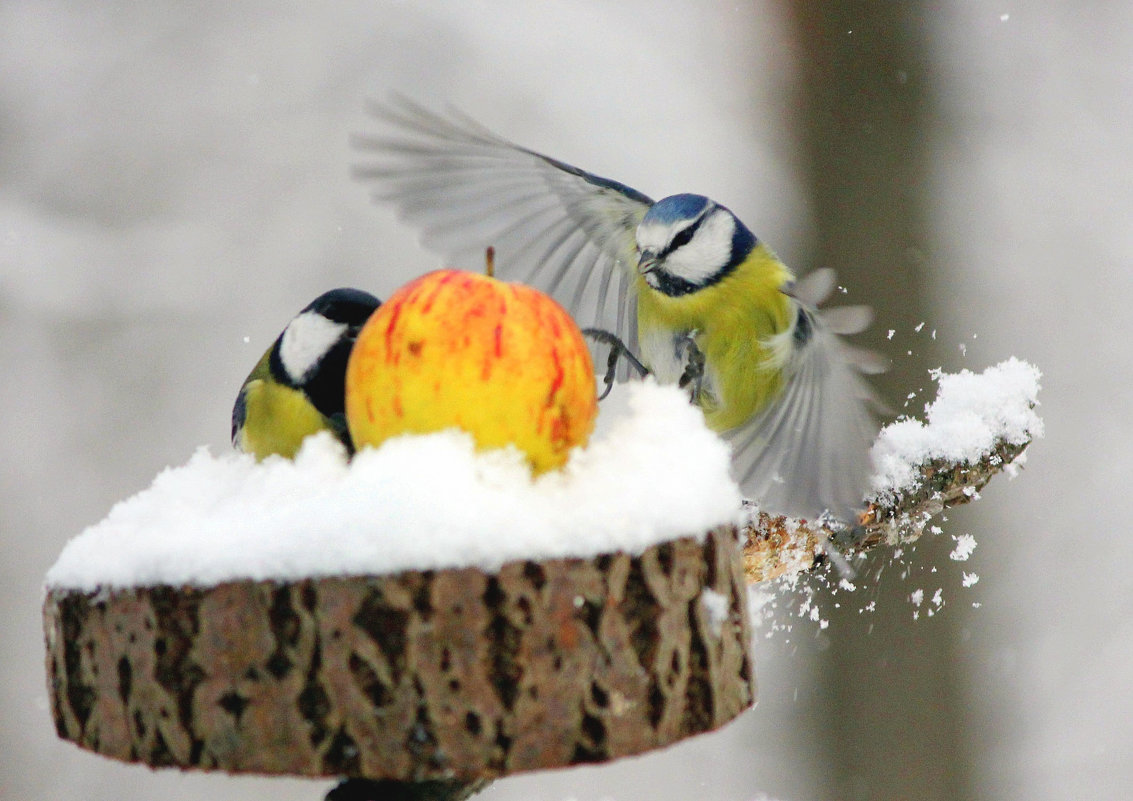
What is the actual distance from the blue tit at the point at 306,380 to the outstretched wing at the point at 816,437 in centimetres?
54

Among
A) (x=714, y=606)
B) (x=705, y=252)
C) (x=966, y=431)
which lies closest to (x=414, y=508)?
(x=714, y=606)

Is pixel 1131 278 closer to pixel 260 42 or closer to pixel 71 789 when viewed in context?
pixel 260 42

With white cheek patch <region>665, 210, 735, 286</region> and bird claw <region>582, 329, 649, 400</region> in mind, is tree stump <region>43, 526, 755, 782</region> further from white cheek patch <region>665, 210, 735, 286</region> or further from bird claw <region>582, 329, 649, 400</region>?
white cheek patch <region>665, 210, 735, 286</region>

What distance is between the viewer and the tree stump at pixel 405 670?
2.19 ft

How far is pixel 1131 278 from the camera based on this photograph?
2715mm

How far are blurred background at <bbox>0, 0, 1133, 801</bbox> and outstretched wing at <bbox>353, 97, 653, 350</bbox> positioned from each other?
1.09m

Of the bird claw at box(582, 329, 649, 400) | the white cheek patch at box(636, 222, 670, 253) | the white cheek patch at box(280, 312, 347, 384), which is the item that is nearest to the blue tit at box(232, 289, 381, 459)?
the white cheek patch at box(280, 312, 347, 384)

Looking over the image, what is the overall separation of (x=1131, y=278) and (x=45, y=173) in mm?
3103

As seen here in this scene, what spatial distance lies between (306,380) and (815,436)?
25.0 inches

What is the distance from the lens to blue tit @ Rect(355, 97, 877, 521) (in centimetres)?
124

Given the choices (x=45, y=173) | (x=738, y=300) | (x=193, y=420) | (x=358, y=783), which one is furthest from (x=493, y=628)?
(x=45, y=173)

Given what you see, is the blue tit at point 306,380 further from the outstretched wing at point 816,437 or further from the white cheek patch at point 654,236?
the outstretched wing at point 816,437

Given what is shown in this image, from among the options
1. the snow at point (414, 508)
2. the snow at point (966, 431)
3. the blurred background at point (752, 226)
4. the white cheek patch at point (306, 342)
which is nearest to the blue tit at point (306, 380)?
the white cheek patch at point (306, 342)

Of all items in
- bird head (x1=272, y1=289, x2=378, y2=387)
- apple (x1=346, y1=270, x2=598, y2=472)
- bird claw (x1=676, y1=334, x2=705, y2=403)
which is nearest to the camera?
apple (x1=346, y1=270, x2=598, y2=472)
